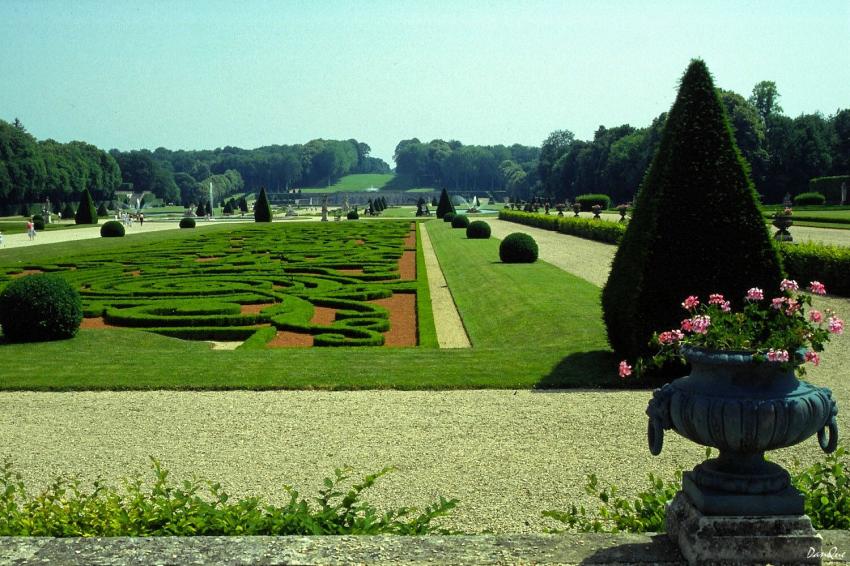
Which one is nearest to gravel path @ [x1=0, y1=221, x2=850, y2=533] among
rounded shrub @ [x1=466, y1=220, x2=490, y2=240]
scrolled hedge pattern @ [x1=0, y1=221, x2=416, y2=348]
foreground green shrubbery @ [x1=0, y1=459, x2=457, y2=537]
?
foreground green shrubbery @ [x1=0, y1=459, x2=457, y2=537]

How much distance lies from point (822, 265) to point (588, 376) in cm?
955

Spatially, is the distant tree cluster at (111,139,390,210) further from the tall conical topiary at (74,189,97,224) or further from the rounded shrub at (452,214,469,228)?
the rounded shrub at (452,214,469,228)

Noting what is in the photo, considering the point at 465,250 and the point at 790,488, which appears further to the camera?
the point at 465,250

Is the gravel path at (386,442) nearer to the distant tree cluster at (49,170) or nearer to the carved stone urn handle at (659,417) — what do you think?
the carved stone urn handle at (659,417)

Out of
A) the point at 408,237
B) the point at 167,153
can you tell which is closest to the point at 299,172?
the point at 167,153

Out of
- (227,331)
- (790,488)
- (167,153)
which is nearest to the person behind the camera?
(790,488)

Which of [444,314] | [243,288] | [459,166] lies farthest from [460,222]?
[459,166]

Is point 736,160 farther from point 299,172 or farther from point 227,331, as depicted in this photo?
point 299,172

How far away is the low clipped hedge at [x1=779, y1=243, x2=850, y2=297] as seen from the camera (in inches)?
631

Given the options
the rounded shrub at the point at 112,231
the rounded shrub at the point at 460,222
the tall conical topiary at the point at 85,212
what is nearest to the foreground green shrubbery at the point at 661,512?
the rounded shrub at the point at 460,222

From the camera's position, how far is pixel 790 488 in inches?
149

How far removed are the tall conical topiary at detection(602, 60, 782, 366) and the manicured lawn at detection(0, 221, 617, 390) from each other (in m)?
1.01

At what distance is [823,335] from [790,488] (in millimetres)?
790

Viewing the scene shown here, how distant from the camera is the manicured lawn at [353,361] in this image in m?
9.20
